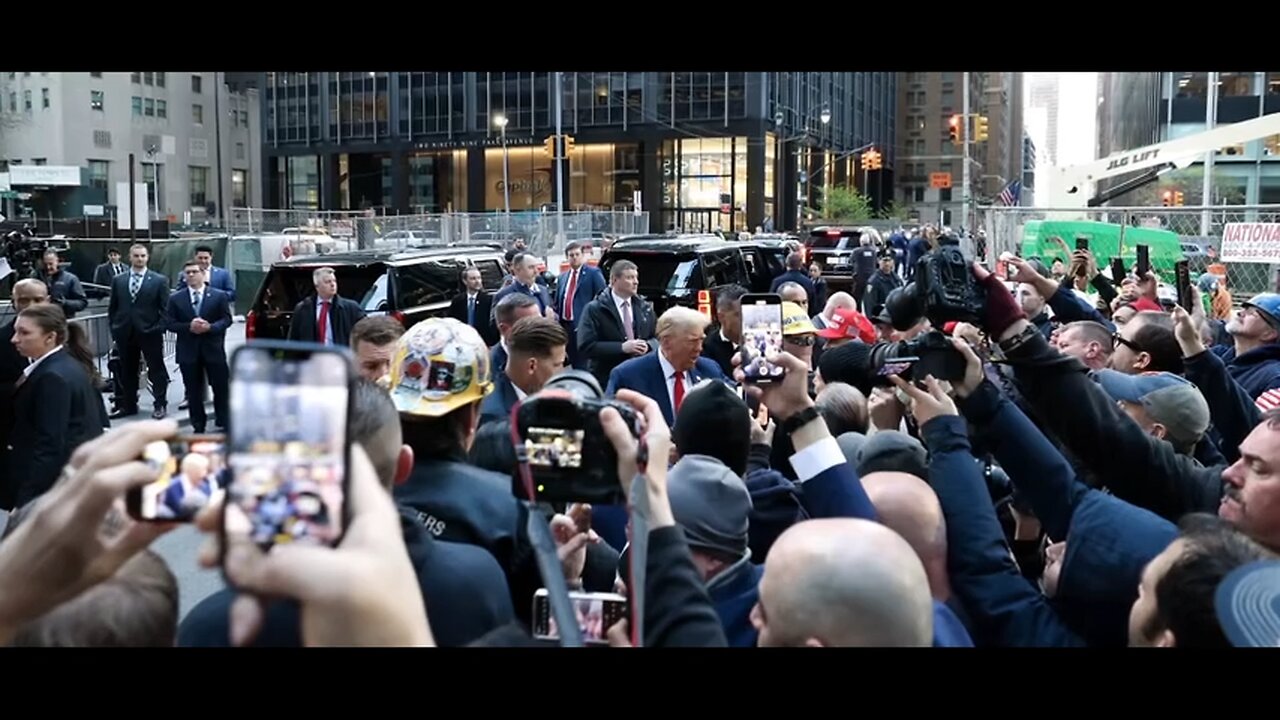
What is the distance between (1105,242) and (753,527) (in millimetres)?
15017

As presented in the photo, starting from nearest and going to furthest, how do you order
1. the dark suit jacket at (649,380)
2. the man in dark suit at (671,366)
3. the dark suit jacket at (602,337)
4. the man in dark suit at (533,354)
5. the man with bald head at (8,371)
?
the man in dark suit at (533,354), the man with bald head at (8,371), the man in dark suit at (671,366), the dark suit jacket at (649,380), the dark suit jacket at (602,337)

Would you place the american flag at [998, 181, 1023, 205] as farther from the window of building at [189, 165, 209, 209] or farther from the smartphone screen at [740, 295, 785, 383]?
the window of building at [189, 165, 209, 209]

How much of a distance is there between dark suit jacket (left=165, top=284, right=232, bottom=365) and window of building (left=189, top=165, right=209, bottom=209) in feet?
232

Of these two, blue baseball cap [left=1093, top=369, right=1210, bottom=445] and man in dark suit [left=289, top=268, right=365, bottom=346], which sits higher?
man in dark suit [left=289, top=268, right=365, bottom=346]

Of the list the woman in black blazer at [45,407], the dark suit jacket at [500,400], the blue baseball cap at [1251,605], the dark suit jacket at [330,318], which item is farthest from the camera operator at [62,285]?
the blue baseball cap at [1251,605]

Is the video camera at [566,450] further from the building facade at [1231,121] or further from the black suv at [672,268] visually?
the building facade at [1231,121]

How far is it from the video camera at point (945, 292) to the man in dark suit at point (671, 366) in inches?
136

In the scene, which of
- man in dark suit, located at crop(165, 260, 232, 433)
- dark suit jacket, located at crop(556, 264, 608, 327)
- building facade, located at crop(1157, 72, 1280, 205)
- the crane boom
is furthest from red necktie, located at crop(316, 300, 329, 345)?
building facade, located at crop(1157, 72, 1280, 205)

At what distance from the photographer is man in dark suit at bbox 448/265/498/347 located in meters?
12.3

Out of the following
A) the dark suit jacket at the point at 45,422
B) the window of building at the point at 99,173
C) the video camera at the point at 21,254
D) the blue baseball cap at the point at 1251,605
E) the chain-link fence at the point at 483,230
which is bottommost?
the dark suit jacket at the point at 45,422

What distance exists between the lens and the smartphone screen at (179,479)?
4.68 feet

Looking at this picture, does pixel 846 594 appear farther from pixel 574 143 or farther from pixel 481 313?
pixel 574 143

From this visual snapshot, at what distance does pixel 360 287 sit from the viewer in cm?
1104

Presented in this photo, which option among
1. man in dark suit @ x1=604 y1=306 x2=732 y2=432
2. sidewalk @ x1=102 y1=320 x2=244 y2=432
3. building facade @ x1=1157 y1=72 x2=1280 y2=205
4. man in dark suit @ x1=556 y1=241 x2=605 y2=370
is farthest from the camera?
building facade @ x1=1157 y1=72 x2=1280 y2=205
